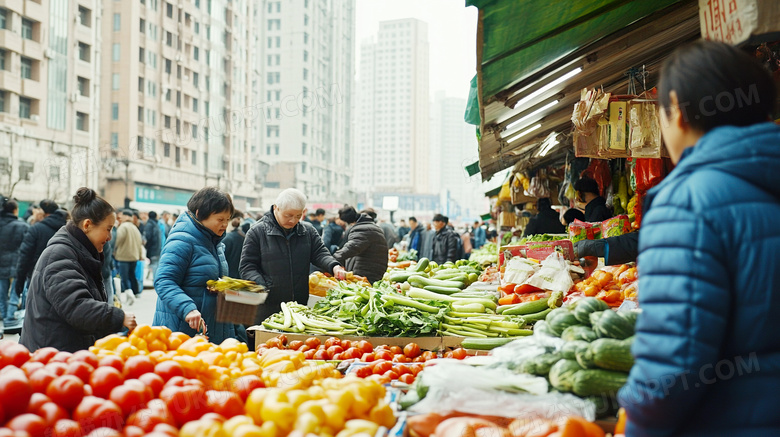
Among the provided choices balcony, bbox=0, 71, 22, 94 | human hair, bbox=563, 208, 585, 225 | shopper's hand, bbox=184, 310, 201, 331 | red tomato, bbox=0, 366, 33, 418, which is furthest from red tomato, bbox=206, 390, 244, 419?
balcony, bbox=0, 71, 22, 94

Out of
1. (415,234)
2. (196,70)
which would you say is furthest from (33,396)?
(196,70)

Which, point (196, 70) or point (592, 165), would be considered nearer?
point (592, 165)

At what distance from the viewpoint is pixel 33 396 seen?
2184 millimetres

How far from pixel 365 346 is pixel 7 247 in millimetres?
8715

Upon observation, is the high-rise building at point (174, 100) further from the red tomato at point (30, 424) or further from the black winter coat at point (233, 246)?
the red tomato at point (30, 424)

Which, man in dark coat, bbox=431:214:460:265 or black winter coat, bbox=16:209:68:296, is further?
man in dark coat, bbox=431:214:460:265

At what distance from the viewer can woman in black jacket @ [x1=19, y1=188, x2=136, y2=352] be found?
3.61 metres

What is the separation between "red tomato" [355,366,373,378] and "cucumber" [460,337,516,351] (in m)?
0.92

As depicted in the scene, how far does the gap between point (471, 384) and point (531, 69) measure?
413 centimetres

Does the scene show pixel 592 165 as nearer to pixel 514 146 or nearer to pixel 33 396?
pixel 514 146

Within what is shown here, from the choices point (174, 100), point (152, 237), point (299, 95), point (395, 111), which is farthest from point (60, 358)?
point (395, 111)

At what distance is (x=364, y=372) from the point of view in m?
3.64

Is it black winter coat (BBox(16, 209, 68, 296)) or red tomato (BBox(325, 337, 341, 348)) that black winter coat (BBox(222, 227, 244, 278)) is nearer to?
black winter coat (BBox(16, 209, 68, 296))

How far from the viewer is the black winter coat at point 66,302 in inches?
142
